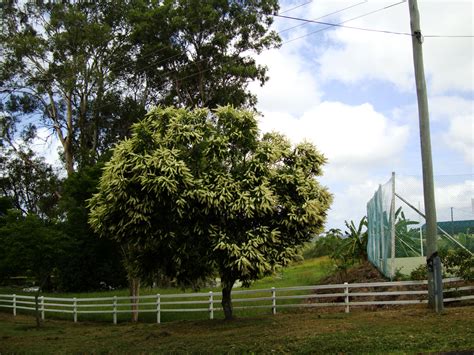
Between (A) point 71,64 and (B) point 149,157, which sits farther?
(A) point 71,64

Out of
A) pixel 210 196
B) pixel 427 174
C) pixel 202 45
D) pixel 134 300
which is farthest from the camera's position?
pixel 202 45

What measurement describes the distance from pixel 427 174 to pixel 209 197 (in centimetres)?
524

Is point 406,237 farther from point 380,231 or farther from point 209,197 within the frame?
point 209,197

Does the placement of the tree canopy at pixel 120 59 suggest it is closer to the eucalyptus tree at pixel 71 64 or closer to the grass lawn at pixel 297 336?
the eucalyptus tree at pixel 71 64

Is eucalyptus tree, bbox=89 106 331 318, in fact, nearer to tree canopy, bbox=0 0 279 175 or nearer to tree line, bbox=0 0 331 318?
tree line, bbox=0 0 331 318

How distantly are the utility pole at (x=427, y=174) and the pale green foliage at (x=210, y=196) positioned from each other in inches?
113

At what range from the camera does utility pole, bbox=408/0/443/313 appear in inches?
508

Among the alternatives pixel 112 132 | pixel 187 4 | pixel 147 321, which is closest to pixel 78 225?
pixel 147 321

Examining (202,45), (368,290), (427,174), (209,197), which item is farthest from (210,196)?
(202,45)

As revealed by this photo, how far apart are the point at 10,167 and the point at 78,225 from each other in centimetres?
1759

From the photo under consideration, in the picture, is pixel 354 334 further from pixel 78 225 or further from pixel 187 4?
pixel 187 4

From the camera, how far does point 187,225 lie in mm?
14555

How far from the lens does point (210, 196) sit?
45.4 ft

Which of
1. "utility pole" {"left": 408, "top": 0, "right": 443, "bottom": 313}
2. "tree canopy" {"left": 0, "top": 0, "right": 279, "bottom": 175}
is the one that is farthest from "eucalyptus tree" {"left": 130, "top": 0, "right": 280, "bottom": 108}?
"utility pole" {"left": 408, "top": 0, "right": 443, "bottom": 313}
